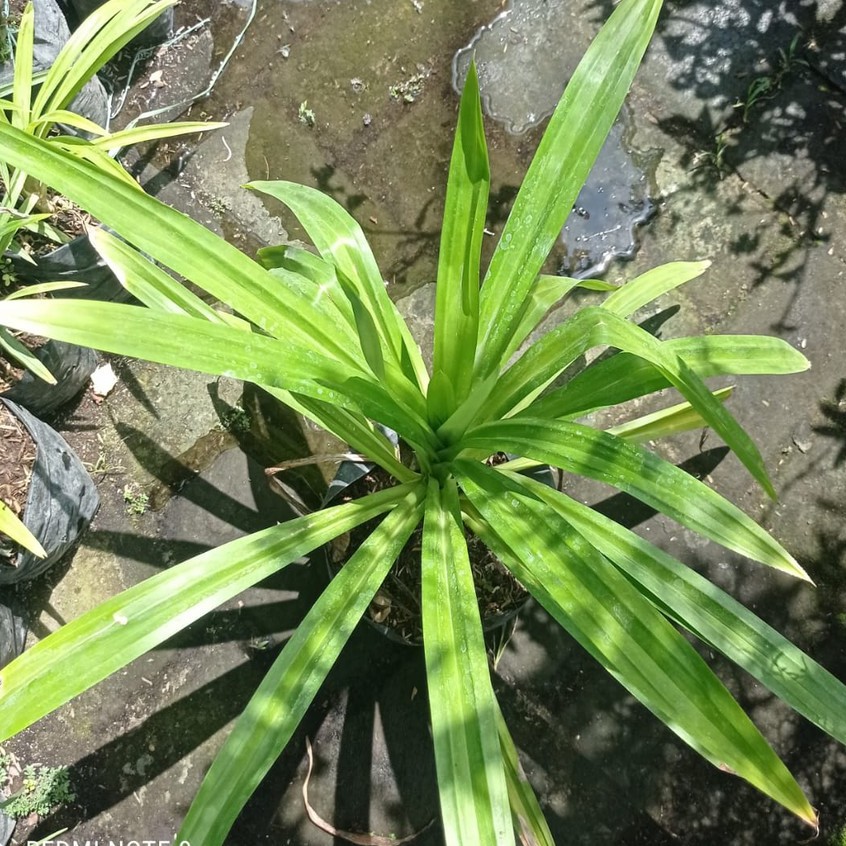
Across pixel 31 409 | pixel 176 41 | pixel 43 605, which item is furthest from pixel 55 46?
pixel 43 605

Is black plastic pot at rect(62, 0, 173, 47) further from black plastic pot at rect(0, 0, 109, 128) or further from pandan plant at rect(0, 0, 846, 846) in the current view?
pandan plant at rect(0, 0, 846, 846)

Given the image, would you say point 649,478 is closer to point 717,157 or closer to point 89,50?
point 717,157

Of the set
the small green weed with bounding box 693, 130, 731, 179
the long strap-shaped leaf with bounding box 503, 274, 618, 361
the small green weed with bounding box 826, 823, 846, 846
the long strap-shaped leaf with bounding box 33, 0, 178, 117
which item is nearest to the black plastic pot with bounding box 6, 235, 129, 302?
the long strap-shaped leaf with bounding box 33, 0, 178, 117

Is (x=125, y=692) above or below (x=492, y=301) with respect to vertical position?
below

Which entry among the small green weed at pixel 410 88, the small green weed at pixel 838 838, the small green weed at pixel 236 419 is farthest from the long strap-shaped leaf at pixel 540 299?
the small green weed at pixel 838 838

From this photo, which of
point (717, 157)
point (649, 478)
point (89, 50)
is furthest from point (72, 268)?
point (717, 157)

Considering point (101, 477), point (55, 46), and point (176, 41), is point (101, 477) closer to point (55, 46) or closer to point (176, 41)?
point (55, 46)
